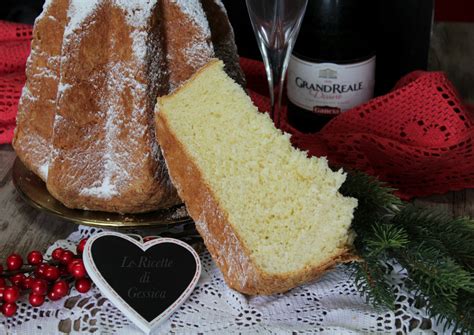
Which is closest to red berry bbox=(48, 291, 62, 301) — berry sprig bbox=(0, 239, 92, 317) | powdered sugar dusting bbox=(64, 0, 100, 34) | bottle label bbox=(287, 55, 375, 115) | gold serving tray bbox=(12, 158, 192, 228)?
berry sprig bbox=(0, 239, 92, 317)

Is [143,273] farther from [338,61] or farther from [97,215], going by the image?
[338,61]

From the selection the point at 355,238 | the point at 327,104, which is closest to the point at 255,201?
the point at 355,238

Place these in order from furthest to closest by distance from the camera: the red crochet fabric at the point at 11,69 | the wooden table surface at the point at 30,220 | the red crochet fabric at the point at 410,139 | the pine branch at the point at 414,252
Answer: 1. the red crochet fabric at the point at 11,69
2. the red crochet fabric at the point at 410,139
3. the wooden table surface at the point at 30,220
4. the pine branch at the point at 414,252

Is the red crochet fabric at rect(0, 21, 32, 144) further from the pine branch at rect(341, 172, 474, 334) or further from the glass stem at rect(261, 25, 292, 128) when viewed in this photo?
the pine branch at rect(341, 172, 474, 334)

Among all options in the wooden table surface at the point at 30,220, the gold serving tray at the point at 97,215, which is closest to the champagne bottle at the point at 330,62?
the wooden table surface at the point at 30,220

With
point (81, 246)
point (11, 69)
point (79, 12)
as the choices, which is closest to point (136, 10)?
point (79, 12)

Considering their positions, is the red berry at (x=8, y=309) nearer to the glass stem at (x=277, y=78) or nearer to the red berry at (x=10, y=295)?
the red berry at (x=10, y=295)
